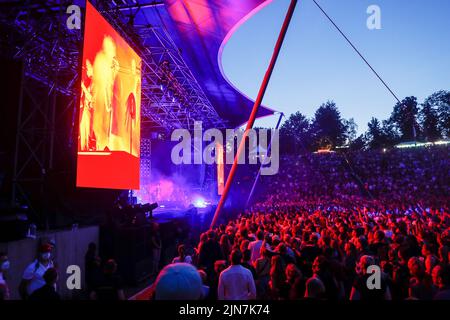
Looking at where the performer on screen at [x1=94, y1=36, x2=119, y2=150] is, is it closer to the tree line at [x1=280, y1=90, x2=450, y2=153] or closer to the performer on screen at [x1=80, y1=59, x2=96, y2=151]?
the performer on screen at [x1=80, y1=59, x2=96, y2=151]

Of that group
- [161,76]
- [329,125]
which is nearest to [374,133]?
[329,125]

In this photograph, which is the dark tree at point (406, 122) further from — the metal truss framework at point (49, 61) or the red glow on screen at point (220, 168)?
the metal truss framework at point (49, 61)

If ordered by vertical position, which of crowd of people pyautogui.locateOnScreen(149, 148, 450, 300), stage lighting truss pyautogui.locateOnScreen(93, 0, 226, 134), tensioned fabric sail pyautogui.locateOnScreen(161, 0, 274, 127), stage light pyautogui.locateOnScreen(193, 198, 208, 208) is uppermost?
tensioned fabric sail pyautogui.locateOnScreen(161, 0, 274, 127)

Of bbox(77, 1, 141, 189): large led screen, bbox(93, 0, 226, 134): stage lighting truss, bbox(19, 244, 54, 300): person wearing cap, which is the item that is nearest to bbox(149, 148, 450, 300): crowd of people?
bbox(19, 244, 54, 300): person wearing cap

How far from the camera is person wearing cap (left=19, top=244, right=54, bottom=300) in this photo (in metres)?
4.42

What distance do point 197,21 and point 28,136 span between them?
6747 millimetres

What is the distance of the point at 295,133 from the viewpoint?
72062 millimetres

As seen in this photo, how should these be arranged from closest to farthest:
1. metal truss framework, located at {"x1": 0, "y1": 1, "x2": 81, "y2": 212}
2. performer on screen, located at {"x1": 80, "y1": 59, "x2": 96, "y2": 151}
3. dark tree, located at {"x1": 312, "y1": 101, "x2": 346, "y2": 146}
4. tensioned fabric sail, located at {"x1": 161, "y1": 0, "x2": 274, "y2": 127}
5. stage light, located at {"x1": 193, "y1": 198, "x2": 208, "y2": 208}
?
1. performer on screen, located at {"x1": 80, "y1": 59, "x2": 96, "y2": 151}
2. metal truss framework, located at {"x1": 0, "y1": 1, "x2": 81, "y2": 212}
3. tensioned fabric sail, located at {"x1": 161, "y1": 0, "x2": 274, "y2": 127}
4. stage light, located at {"x1": 193, "y1": 198, "x2": 208, "y2": 208}
5. dark tree, located at {"x1": 312, "y1": 101, "x2": 346, "y2": 146}

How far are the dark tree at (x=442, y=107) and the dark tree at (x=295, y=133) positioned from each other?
24.5m

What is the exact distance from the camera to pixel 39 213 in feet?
28.8

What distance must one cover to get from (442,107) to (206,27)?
209 feet

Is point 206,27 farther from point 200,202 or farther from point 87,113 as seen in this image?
point 200,202

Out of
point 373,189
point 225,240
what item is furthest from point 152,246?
point 373,189

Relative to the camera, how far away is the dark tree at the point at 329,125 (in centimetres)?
7556
